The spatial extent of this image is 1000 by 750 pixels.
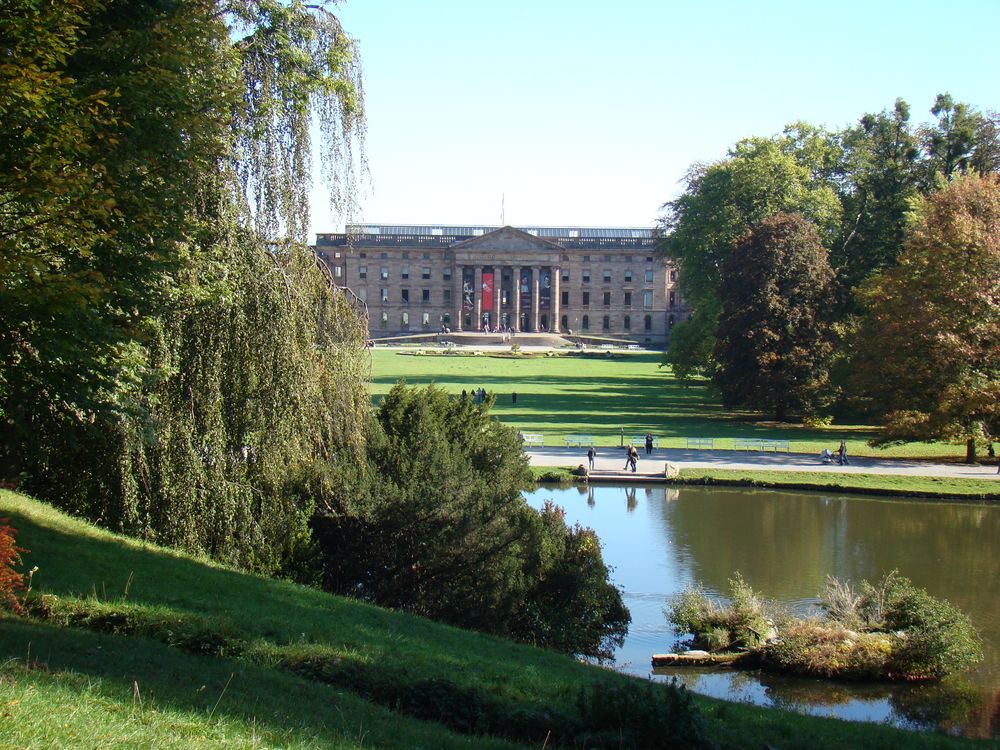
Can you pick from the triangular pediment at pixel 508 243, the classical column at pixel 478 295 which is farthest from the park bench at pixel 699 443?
the triangular pediment at pixel 508 243

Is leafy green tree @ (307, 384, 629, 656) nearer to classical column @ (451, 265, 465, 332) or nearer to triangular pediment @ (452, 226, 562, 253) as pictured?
classical column @ (451, 265, 465, 332)

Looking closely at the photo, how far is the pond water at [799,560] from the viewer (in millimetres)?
14156

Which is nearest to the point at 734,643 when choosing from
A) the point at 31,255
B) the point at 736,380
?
the point at 31,255

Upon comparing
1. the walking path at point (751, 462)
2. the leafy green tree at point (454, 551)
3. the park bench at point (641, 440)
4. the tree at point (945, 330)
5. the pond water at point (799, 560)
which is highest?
the tree at point (945, 330)

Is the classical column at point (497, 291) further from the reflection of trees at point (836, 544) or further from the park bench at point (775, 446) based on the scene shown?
the reflection of trees at point (836, 544)

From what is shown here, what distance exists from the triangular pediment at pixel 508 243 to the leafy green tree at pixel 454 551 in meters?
105

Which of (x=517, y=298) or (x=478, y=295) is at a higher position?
(x=478, y=295)

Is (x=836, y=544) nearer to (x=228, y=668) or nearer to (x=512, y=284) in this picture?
(x=228, y=668)

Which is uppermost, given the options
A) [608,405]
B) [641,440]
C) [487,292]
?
[487,292]

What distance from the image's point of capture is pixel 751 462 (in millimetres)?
33719

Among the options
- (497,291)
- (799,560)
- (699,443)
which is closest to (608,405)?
(699,443)

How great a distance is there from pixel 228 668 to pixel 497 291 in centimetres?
11290

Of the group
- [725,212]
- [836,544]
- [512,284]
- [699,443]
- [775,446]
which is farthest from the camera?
[512,284]

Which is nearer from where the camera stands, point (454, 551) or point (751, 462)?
point (454, 551)
